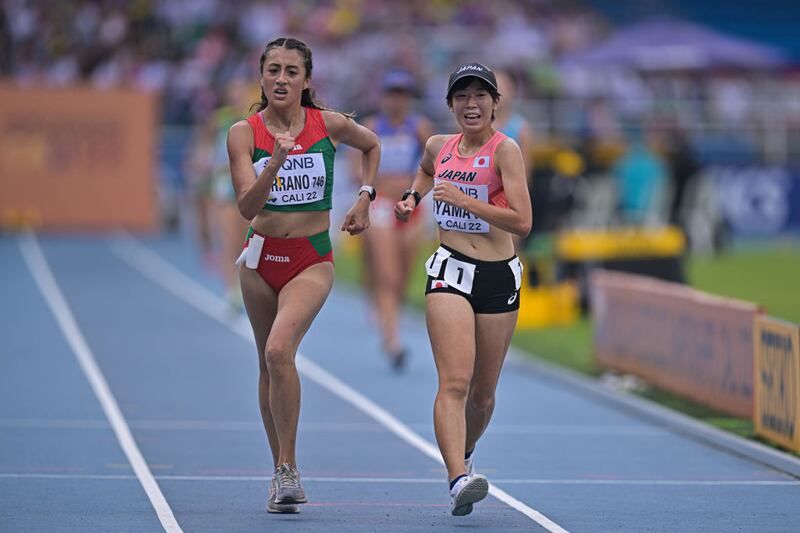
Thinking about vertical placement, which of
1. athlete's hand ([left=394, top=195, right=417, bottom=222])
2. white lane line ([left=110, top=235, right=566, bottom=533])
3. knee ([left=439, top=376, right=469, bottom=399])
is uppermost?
athlete's hand ([left=394, top=195, right=417, bottom=222])

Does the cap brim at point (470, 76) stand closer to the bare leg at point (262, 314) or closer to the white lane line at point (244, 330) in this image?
the bare leg at point (262, 314)

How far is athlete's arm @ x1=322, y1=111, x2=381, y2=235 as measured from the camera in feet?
26.7

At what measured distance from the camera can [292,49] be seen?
26.2 feet

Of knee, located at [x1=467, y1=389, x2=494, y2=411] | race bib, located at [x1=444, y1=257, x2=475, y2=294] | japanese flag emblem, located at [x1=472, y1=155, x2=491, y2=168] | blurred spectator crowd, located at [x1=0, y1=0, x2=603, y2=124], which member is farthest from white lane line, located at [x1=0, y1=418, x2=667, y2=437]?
blurred spectator crowd, located at [x1=0, y1=0, x2=603, y2=124]

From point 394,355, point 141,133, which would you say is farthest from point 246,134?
point 141,133

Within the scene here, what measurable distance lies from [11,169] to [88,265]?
267 inches

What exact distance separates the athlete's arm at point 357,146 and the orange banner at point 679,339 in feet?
12.0

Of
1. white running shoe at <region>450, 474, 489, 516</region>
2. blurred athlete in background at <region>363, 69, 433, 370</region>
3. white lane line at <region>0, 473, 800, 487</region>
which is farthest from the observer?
blurred athlete in background at <region>363, 69, 433, 370</region>

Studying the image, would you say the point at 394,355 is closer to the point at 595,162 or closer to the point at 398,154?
the point at 398,154

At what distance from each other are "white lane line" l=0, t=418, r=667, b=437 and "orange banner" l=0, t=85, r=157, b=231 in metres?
21.2

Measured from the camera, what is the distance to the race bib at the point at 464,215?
7.94 metres

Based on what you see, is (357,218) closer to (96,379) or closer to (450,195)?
(450,195)

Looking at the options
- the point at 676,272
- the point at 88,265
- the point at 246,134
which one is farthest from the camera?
the point at 88,265

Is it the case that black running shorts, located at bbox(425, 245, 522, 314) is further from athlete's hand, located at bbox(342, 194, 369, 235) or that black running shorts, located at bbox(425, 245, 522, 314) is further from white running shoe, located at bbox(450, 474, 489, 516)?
white running shoe, located at bbox(450, 474, 489, 516)
